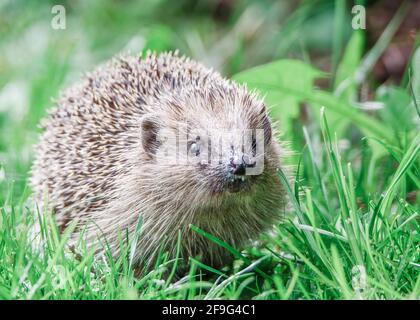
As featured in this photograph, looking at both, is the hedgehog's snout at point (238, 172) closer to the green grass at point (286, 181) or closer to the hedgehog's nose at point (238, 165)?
the hedgehog's nose at point (238, 165)

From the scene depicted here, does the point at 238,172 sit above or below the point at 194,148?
below

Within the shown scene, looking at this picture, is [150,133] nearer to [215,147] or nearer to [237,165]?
[215,147]

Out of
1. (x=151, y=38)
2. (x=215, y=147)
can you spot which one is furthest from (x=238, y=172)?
(x=151, y=38)

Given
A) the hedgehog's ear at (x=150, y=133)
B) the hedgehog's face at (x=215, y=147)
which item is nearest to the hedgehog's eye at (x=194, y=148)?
the hedgehog's face at (x=215, y=147)

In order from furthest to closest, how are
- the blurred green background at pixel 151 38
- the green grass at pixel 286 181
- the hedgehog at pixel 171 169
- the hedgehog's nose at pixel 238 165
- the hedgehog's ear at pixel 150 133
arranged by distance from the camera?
the blurred green background at pixel 151 38, the hedgehog's ear at pixel 150 133, the hedgehog at pixel 171 169, the hedgehog's nose at pixel 238 165, the green grass at pixel 286 181

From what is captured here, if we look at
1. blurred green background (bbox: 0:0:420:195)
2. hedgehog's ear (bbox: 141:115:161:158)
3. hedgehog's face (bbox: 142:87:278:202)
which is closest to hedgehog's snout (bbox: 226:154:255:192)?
hedgehog's face (bbox: 142:87:278:202)

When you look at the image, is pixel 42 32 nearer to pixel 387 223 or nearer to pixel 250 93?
pixel 250 93

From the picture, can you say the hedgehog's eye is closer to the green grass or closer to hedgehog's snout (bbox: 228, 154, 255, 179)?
hedgehog's snout (bbox: 228, 154, 255, 179)

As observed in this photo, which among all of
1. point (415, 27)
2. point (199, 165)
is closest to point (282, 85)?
point (199, 165)
